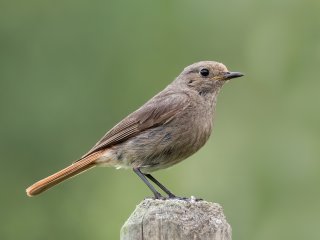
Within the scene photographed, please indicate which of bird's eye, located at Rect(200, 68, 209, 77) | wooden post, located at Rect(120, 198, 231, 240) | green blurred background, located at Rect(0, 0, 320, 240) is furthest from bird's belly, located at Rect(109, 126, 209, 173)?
wooden post, located at Rect(120, 198, 231, 240)

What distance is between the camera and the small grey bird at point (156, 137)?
7555 mm

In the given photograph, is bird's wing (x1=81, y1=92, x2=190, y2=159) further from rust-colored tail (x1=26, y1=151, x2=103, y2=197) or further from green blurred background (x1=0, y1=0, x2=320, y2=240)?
green blurred background (x1=0, y1=0, x2=320, y2=240)

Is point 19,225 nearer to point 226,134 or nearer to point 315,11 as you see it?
point 226,134

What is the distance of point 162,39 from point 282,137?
6.21 ft

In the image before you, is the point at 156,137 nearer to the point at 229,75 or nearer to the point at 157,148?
the point at 157,148

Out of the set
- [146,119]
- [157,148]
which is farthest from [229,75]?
[157,148]

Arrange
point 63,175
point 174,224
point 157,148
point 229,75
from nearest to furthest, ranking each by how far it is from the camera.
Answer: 1. point 174,224
2. point 63,175
3. point 157,148
4. point 229,75

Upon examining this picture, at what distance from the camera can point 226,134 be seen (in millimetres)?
10508

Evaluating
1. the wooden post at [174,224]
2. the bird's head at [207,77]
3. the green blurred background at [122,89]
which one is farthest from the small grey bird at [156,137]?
the wooden post at [174,224]

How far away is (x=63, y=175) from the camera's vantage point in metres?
7.25

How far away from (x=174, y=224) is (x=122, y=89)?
6.34 metres

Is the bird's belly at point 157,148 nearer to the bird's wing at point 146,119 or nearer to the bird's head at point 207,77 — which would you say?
the bird's wing at point 146,119

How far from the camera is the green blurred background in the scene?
33.6ft

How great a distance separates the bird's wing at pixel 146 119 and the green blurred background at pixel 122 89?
2238mm
